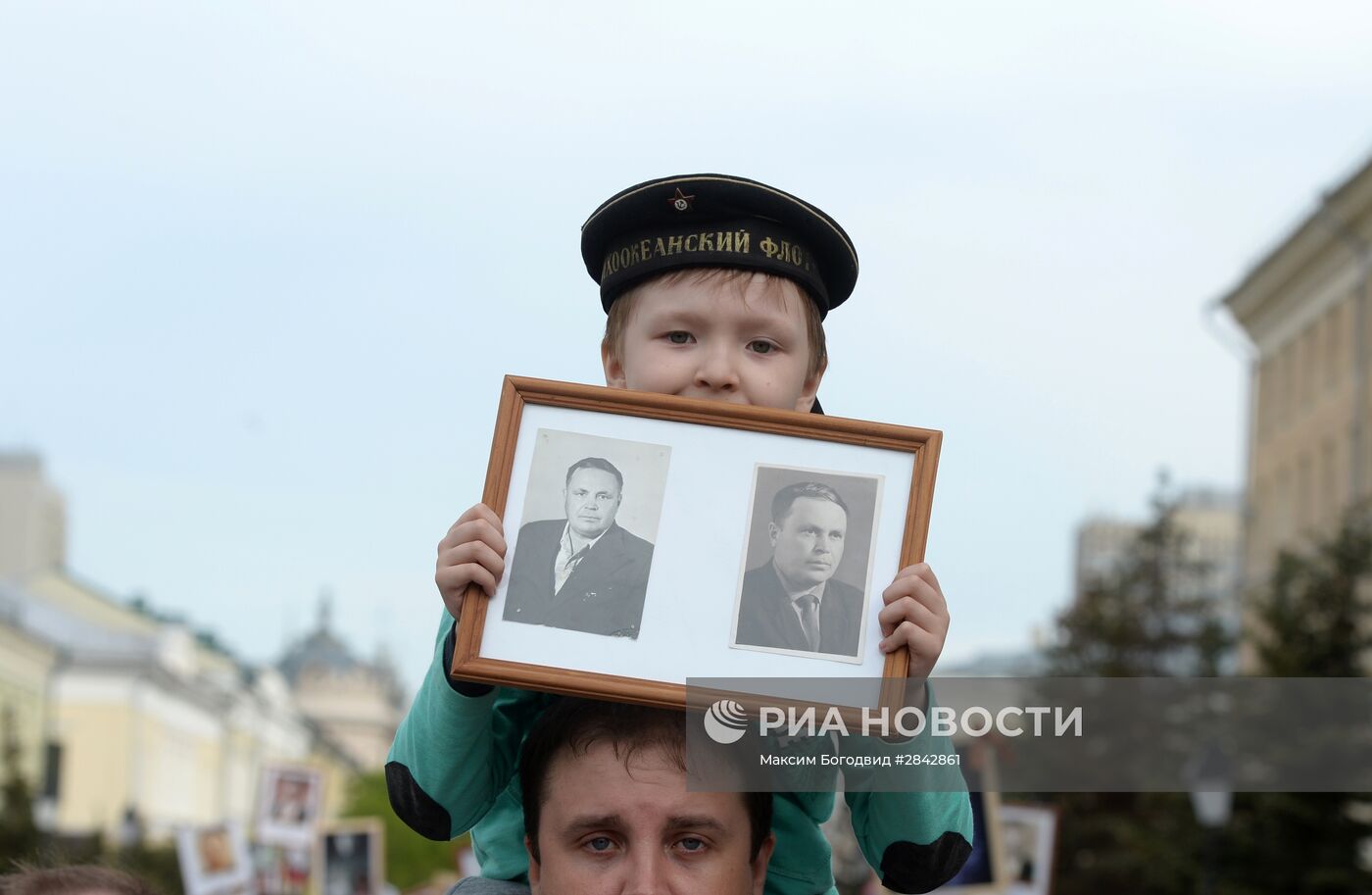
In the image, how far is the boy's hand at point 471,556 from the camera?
9.50ft

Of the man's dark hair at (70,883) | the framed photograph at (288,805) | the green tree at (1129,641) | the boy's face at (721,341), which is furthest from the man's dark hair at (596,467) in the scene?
the green tree at (1129,641)

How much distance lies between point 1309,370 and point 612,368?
4730 cm

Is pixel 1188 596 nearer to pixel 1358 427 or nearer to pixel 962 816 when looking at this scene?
pixel 1358 427

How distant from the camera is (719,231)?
3.28m

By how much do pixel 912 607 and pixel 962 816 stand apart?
0.40 m

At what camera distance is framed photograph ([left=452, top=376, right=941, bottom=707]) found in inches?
113

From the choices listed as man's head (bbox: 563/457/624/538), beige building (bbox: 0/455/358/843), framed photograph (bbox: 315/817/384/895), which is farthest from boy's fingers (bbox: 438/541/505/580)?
beige building (bbox: 0/455/358/843)

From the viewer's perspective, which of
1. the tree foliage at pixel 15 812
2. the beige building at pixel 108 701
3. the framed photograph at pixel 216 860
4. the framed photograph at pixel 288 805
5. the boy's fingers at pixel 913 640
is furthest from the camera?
the beige building at pixel 108 701

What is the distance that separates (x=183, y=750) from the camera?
3371 inches

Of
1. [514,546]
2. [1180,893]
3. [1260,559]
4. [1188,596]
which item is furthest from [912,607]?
[1260,559]

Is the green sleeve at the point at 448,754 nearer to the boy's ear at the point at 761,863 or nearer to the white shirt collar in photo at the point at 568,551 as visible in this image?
the white shirt collar in photo at the point at 568,551

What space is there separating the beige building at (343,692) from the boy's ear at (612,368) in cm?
17214

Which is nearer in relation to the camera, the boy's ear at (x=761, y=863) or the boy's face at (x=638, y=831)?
the boy's face at (x=638, y=831)

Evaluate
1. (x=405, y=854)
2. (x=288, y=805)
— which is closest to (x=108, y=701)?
(x=405, y=854)
